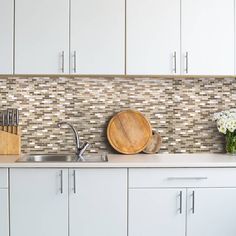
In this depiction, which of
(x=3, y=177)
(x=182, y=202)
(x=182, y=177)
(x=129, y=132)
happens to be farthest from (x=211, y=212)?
(x=3, y=177)

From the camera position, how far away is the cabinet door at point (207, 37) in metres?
3.11

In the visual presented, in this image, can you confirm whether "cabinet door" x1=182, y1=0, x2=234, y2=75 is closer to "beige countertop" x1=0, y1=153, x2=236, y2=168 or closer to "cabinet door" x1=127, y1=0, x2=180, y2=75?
"cabinet door" x1=127, y1=0, x2=180, y2=75

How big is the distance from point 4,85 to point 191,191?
176cm

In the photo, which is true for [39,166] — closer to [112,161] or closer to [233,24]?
[112,161]

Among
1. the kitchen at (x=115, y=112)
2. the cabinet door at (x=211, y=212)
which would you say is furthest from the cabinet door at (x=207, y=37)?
the cabinet door at (x=211, y=212)

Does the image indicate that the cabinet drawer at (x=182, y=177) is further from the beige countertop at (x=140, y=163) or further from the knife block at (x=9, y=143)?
the knife block at (x=9, y=143)

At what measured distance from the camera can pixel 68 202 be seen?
2820 millimetres

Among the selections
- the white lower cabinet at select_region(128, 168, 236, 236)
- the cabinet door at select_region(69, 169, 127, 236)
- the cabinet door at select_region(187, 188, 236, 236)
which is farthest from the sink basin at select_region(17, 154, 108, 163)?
the cabinet door at select_region(187, 188, 236, 236)

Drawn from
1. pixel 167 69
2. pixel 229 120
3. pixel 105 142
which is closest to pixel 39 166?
pixel 105 142

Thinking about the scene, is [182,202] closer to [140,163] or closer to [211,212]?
[211,212]

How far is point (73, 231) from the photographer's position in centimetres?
283

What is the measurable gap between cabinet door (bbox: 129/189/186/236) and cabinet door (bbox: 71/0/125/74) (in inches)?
38.6

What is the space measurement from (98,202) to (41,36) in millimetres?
1326

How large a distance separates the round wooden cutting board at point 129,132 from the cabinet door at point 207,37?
22.7 inches
